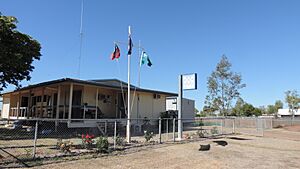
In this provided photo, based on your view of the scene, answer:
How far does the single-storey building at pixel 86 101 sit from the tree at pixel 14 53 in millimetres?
1673

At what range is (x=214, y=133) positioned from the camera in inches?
647

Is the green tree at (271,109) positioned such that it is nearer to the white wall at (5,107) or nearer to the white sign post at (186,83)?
the white sign post at (186,83)

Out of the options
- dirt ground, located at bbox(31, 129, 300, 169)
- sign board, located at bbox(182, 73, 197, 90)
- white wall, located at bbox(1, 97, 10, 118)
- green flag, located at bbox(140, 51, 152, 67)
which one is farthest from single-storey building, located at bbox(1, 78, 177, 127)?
dirt ground, located at bbox(31, 129, 300, 169)

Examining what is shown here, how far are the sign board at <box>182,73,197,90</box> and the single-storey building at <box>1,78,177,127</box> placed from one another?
4125mm

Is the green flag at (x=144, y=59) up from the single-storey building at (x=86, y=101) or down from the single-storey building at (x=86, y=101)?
up

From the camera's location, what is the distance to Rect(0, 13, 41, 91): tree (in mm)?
13586

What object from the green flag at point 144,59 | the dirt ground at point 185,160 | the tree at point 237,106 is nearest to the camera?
the dirt ground at point 185,160

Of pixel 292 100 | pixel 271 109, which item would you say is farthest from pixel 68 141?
pixel 271 109

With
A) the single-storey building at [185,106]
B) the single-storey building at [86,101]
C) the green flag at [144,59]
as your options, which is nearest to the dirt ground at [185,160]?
the green flag at [144,59]

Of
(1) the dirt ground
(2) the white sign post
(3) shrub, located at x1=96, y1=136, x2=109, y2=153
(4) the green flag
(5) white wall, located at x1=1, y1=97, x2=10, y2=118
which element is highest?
(4) the green flag

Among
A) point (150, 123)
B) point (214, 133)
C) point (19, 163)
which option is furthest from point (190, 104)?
point (19, 163)

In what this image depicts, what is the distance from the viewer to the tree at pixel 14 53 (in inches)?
535

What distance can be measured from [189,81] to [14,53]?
1066cm

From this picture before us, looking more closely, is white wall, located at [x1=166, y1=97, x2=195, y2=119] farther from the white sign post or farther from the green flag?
the green flag
